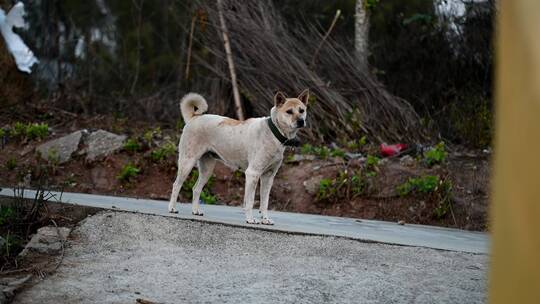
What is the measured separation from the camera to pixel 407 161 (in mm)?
10391

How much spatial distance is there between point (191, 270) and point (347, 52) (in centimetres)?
784

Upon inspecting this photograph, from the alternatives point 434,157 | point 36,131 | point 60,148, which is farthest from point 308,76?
point 36,131

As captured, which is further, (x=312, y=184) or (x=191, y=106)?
(x=312, y=184)

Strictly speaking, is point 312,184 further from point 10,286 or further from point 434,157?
point 10,286

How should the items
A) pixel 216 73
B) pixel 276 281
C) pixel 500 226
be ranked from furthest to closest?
pixel 216 73
pixel 276 281
pixel 500 226

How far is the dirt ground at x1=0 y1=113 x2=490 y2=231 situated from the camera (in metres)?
9.42

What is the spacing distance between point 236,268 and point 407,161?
5519mm

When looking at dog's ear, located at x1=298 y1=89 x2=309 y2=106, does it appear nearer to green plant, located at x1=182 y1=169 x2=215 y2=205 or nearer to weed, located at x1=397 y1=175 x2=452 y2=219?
weed, located at x1=397 y1=175 x2=452 y2=219

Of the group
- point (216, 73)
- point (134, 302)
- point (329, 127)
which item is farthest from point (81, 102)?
point (134, 302)

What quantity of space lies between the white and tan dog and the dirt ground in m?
2.67

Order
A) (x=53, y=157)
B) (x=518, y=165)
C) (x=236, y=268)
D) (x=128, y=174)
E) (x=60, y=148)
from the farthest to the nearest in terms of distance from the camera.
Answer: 1. (x=60, y=148)
2. (x=53, y=157)
3. (x=128, y=174)
4. (x=236, y=268)
5. (x=518, y=165)

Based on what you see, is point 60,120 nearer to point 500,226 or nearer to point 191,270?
point 191,270

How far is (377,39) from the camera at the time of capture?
15.8 m

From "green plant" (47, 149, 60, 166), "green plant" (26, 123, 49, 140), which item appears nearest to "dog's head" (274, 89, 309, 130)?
"green plant" (47, 149, 60, 166)
